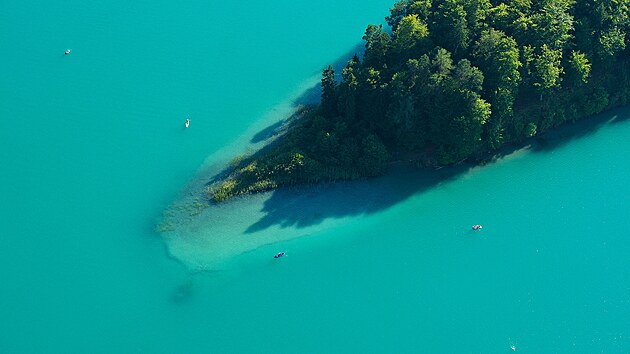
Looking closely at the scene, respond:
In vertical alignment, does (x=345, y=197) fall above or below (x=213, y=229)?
below

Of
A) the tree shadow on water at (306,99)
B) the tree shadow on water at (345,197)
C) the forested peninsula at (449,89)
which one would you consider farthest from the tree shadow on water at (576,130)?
the tree shadow on water at (306,99)

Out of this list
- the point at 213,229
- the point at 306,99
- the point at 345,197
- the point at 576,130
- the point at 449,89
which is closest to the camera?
the point at 449,89

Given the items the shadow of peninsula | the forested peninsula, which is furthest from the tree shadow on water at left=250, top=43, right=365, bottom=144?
the shadow of peninsula

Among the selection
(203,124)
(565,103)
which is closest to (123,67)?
(203,124)

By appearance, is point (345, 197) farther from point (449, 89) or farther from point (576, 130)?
point (576, 130)

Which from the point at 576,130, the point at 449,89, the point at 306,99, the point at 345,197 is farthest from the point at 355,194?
the point at 576,130

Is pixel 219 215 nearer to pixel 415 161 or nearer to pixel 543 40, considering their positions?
pixel 415 161

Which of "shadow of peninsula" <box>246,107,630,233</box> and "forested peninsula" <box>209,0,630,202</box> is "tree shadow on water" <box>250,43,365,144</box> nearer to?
"forested peninsula" <box>209,0,630,202</box>

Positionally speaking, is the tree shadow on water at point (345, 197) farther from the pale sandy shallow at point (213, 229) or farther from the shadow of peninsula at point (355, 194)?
the pale sandy shallow at point (213, 229)
